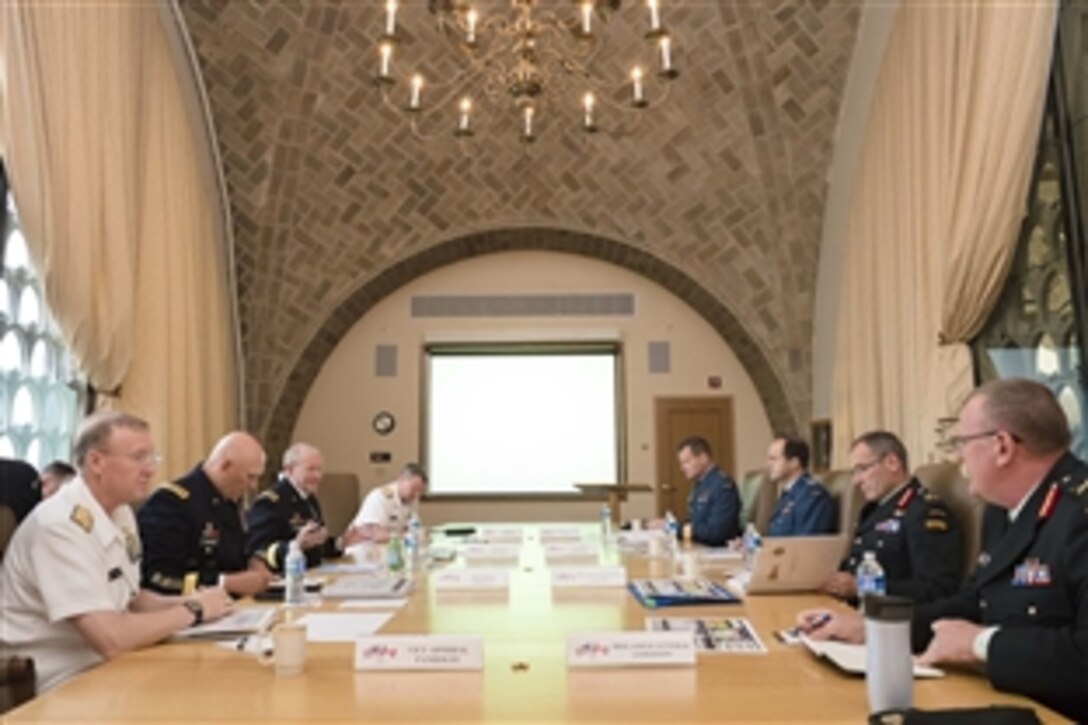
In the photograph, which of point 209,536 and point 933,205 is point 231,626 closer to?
point 209,536

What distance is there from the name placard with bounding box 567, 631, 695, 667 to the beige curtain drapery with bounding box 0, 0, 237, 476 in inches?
160

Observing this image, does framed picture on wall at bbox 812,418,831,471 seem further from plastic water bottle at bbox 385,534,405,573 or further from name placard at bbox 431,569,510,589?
name placard at bbox 431,569,510,589

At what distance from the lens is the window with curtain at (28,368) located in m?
4.72

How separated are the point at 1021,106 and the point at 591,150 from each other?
15.4ft

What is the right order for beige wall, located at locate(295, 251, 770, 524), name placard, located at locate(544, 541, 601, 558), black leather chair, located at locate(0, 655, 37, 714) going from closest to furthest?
black leather chair, located at locate(0, 655, 37, 714), name placard, located at locate(544, 541, 601, 558), beige wall, located at locate(295, 251, 770, 524)

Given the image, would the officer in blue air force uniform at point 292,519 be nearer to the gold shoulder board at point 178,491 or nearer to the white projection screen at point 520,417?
the gold shoulder board at point 178,491

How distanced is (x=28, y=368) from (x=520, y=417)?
16.7 feet

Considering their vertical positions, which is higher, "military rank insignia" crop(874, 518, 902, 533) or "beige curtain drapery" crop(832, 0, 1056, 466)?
"beige curtain drapery" crop(832, 0, 1056, 466)

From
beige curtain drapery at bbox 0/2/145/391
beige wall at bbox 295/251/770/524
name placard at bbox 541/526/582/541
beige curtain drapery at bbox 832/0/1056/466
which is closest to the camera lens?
beige curtain drapery at bbox 832/0/1056/466

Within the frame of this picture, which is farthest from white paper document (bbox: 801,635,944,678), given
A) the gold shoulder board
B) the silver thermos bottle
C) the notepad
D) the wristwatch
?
the gold shoulder board

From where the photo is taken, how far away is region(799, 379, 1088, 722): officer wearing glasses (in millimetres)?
1439

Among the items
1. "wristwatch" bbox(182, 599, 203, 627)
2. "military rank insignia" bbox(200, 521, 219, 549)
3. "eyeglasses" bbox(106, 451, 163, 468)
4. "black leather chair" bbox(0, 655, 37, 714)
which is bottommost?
"black leather chair" bbox(0, 655, 37, 714)

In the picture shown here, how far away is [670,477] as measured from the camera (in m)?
8.99

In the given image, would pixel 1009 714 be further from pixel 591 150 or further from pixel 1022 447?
pixel 591 150
